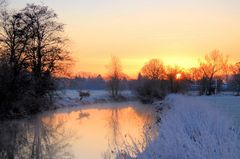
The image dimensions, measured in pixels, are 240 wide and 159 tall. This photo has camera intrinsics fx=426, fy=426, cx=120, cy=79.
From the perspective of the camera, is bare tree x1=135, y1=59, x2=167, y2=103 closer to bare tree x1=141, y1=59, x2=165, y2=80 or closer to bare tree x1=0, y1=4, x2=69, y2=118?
bare tree x1=141, y1=59, x2=165, y2=80

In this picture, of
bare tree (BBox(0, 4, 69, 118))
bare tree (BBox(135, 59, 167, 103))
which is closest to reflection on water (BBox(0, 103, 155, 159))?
bare tree (BBox(0, 4, 69, 118))

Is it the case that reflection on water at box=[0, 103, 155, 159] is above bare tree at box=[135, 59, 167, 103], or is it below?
below

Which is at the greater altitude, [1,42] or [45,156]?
[1,42]

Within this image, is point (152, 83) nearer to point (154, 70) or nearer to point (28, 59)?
point (154, 70)

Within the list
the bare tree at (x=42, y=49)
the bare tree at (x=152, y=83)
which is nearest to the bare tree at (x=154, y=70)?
the bare tree at (x=152, y=83)

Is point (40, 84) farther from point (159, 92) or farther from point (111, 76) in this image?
point (111, 76)

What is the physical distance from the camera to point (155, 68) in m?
87.4

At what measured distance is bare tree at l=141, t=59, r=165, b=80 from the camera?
84.8m

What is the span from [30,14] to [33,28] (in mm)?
1119

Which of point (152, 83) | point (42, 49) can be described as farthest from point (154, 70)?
point (42, 49)

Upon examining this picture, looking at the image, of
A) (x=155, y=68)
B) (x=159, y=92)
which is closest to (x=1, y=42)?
(x=159, y=92)

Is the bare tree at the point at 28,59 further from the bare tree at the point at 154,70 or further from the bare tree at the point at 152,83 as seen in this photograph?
the bare tree at the point at 154,70

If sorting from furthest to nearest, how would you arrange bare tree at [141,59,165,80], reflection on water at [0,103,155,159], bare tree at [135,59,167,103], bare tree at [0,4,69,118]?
1. bare tree at [141,59,165,80]
2. bare tree at [135,59,167,103]
3. bare tree at [0,4,69,118]
4. reflection on water at [0,103,155,159]

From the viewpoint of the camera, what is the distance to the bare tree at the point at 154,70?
84812 mm
